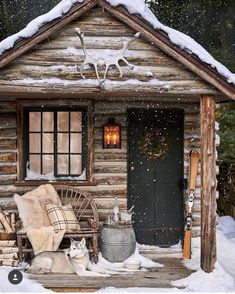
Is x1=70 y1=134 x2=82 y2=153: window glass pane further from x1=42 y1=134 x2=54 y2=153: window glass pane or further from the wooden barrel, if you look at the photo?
the wooden barrel

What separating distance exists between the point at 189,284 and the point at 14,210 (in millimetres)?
4429

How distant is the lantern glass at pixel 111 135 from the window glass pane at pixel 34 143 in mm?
1437

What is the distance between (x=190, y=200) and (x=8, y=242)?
385 cm

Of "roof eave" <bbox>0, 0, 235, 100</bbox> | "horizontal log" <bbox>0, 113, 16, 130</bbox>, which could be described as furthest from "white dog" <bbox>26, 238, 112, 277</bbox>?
"roof eave" <bbox>0, 0, 235, 100</bbox>

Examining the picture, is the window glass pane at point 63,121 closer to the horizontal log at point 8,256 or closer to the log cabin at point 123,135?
the log cabin at point 123,135

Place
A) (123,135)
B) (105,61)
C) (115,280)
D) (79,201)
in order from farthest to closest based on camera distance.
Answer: (123,135), (79,201), (105,61), (115,280)

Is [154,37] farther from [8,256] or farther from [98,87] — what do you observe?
[8,256]

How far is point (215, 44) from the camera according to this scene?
→ 2436cm

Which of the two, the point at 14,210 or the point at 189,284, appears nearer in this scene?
the point at 189,284

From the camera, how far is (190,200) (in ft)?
38.7

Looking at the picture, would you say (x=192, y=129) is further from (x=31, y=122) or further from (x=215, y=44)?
(x=215, y=44)

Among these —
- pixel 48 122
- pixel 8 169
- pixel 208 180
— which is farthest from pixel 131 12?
pixel 8 169

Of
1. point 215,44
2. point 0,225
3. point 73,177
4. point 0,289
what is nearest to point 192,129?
point 73,177

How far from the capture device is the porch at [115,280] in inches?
361
